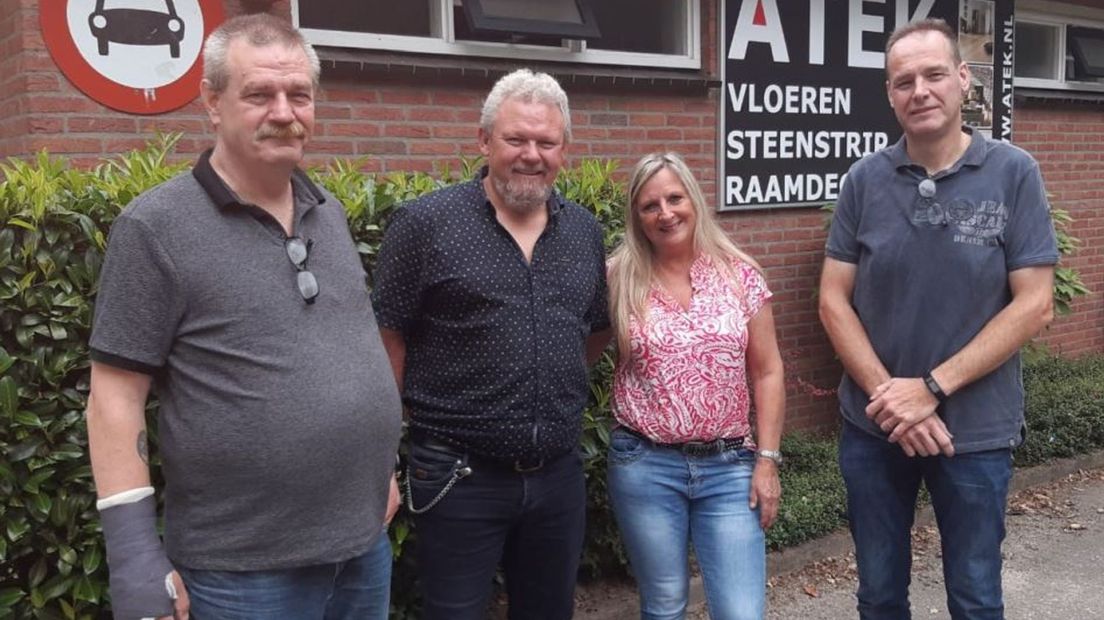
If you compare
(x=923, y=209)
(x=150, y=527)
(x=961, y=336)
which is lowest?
(x=150, y=527)

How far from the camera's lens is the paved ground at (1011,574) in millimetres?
4113

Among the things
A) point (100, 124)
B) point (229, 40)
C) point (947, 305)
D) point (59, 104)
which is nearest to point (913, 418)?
point (947, 305)

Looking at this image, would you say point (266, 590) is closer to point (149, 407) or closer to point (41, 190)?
point (149, 407)

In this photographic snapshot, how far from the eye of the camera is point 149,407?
2688 mm

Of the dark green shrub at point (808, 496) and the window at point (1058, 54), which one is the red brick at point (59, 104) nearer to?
the dark green shrub at point (808, 496)

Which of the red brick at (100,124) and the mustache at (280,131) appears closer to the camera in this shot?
the mustache at (280,131)

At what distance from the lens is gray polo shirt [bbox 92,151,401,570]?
1754 millimetres

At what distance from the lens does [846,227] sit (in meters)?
2.81

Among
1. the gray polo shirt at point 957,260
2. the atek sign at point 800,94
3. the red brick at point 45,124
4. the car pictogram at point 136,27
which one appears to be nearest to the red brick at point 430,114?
the car pictogram at point 136,27

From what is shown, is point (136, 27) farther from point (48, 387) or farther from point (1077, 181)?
point (1077, 181)

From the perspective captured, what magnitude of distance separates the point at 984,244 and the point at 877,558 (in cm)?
98

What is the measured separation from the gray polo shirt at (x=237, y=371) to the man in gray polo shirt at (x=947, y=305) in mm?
1505

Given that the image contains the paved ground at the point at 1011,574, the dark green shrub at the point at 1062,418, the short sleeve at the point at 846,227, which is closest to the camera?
the short sleeve at the point at 846,227

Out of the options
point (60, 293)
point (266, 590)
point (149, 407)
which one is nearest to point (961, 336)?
point (266, 590)
